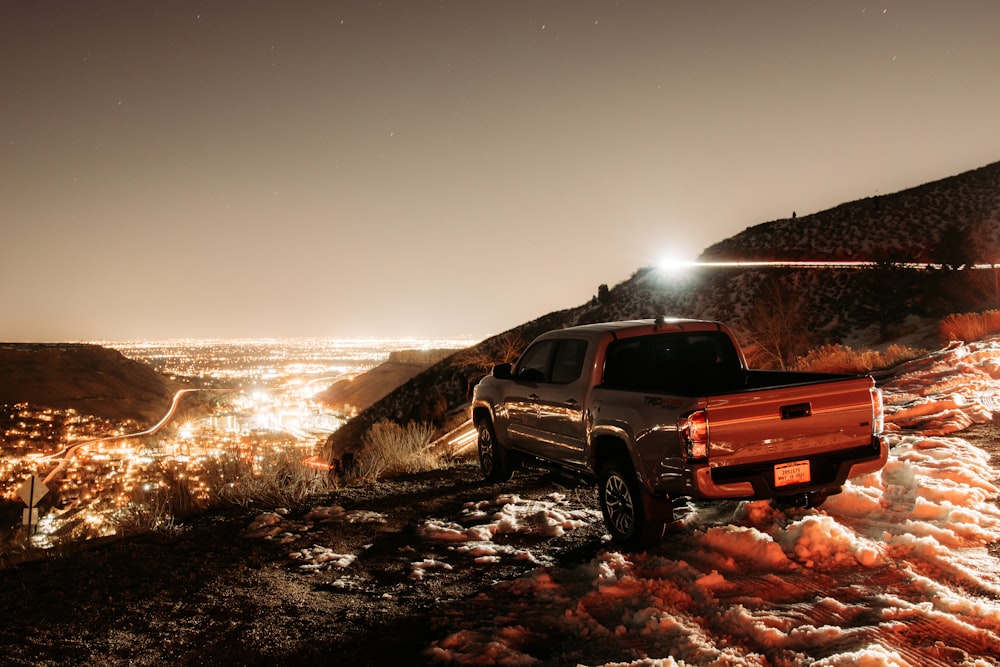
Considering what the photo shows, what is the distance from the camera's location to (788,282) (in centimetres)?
4734

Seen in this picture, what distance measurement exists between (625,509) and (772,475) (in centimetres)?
133

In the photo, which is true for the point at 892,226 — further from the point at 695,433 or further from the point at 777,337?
→ the point at 695,433

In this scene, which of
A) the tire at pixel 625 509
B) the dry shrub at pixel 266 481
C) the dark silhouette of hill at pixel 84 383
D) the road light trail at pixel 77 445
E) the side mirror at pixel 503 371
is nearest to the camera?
the tire at pixel 625 509

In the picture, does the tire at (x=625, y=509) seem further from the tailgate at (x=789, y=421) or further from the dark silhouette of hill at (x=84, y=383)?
the dark silhouette of hill at (x=84, y=383)

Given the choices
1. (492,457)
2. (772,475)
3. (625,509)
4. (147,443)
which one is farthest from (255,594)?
(147,443)

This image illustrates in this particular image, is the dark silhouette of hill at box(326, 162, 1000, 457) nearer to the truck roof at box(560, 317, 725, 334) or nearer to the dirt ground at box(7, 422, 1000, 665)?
the dirt ground at box(7, 422, 1000, 665)

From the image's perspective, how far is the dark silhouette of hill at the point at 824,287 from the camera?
36.2 m

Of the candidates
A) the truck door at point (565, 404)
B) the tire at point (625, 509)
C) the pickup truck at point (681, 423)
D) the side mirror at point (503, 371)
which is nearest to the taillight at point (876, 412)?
the pickup truck at point (681, 423)

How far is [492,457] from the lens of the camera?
9.99 meters

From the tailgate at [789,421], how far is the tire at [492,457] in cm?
413

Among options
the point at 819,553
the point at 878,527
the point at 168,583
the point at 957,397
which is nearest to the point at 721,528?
the point at 819,553

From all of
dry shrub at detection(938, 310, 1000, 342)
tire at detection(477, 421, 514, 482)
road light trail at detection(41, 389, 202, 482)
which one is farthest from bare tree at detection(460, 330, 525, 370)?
tire at detection(477, 421, 514, 482)

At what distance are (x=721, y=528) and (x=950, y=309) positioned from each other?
34.6 metres

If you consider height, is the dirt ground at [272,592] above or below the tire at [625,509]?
below
